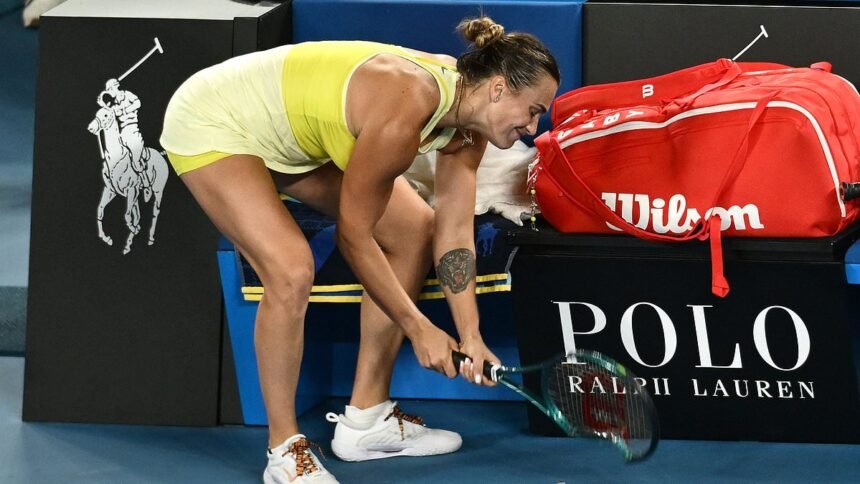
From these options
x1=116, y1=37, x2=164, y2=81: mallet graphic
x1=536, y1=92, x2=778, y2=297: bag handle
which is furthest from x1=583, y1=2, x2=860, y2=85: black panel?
x1=116, y1=37, x2=164, y2=81: mallet graphic

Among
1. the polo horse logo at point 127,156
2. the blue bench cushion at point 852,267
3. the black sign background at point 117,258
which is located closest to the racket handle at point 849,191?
the blue bench cushion at point 852,267

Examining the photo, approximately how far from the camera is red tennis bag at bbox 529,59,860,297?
8.93ft

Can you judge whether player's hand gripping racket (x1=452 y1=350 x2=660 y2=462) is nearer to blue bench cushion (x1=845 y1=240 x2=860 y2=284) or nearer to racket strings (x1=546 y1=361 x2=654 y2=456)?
racket strings (x1=546 y1=361 x2=654 y2=456)

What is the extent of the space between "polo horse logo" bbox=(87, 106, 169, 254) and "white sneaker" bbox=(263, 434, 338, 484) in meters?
0.70

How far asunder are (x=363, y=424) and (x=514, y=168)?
2.45 ft

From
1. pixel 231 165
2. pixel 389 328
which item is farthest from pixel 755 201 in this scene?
pixel 231 165

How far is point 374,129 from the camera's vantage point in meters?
2.47

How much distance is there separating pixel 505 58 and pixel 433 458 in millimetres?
974

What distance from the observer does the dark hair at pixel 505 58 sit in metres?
2.50

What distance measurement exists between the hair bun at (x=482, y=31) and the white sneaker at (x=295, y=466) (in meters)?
0.90

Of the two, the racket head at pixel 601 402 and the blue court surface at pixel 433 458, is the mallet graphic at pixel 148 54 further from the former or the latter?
the racket head at pixel 601 402

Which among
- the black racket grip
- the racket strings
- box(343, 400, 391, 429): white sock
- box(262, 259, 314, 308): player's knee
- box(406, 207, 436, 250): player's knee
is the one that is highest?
box(406, 207, 436, 250): player's knee

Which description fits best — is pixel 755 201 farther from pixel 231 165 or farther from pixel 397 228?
pixel 231 165

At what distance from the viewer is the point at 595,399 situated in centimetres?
254
